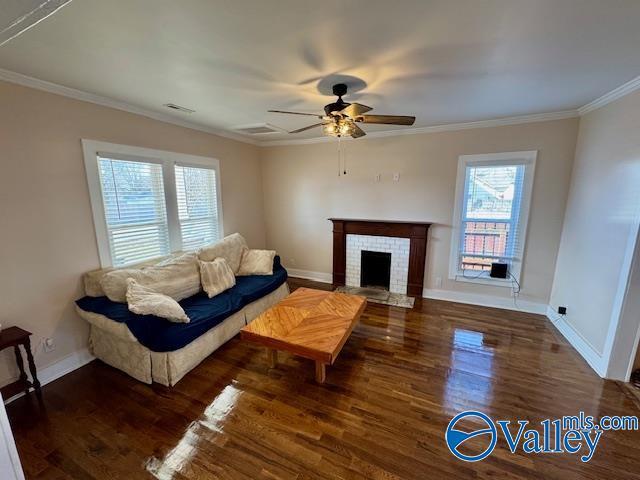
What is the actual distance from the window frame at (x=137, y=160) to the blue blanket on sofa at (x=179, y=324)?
0.56 m

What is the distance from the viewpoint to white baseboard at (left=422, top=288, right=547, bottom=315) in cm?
356

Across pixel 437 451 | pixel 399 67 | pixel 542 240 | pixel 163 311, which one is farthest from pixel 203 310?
pixel 542 240

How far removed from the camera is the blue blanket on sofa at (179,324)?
2.19 m

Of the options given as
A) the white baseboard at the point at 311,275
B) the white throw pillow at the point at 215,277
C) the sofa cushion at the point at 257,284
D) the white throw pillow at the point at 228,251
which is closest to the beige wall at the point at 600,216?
the white baseboard at the point at 311,275

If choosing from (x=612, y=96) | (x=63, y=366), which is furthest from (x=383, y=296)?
(x=63, y=366)

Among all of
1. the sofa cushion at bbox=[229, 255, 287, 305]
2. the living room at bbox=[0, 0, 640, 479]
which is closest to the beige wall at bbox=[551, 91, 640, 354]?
the living room at bbox=[0, 0, 640, 479]

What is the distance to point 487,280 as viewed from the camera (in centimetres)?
373

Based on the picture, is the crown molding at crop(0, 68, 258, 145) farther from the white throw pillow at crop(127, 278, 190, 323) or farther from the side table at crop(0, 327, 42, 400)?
the side table at crop(0, 327, 42, 400)

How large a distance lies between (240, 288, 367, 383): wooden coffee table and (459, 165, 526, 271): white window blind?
198 centimetres

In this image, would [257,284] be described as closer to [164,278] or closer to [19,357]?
[164,278]

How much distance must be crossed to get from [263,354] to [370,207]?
2.73 metres

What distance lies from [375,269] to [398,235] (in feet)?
2.36

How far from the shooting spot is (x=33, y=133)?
7.13 feet

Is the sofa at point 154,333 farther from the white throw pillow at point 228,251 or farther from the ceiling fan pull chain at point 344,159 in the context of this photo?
the ceiling fan pull chain at point 344,159
